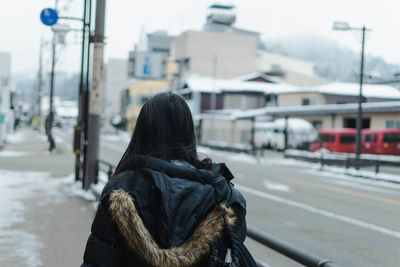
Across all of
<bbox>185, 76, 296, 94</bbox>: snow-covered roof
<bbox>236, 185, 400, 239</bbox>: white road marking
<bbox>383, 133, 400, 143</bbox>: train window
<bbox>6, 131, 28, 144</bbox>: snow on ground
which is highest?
<bbox>185, 76, 296, 94</bbox>: snow-covered roof

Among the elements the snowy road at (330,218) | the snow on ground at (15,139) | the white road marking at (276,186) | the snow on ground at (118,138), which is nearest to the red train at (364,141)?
the snowy road at (330,218)

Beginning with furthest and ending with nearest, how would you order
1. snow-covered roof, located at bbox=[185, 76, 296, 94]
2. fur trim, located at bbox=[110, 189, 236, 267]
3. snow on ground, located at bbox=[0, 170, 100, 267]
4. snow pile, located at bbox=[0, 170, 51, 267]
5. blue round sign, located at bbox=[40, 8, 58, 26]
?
snow-covered roof, located at bbox=[185, 76, 296, 94] < blue round sign, located at bbox=[40, 8, 58, 26] < snow on ground, located at bbox=[0, 170, 100, 267] < snow pile, located at bbox=[0, 170, 51, 267] < fur trim, located at bbox=[110, 189, 236, 267]

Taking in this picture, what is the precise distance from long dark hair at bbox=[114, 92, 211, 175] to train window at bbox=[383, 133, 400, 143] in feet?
104

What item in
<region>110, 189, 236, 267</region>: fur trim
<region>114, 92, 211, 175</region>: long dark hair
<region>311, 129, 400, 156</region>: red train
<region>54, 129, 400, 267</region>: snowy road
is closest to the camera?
<region>110, 189, 236, 267</region>: fur trim

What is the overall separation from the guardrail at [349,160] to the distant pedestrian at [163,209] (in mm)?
19833

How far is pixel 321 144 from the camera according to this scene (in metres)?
38.6

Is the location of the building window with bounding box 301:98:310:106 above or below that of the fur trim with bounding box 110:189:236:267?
above

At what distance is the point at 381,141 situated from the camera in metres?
32.4

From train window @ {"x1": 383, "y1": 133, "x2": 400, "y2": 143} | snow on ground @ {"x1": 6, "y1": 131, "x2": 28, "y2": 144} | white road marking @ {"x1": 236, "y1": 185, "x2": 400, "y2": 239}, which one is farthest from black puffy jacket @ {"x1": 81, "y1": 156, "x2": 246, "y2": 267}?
snow on ground @ {"x1": 6, "y1": 131, "x2": 28, "y2": 144}

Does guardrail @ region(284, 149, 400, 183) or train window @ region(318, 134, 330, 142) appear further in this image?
train window @ region(318, 134, 330, 142)

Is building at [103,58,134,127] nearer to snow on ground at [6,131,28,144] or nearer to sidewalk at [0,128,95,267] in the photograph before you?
snow on ground at [6,131,28,144]

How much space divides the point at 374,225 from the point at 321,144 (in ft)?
95.8

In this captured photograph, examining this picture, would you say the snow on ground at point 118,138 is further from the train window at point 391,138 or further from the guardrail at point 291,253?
the guardrail at point 291,253

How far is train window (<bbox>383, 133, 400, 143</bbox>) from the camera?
31.5 meters
